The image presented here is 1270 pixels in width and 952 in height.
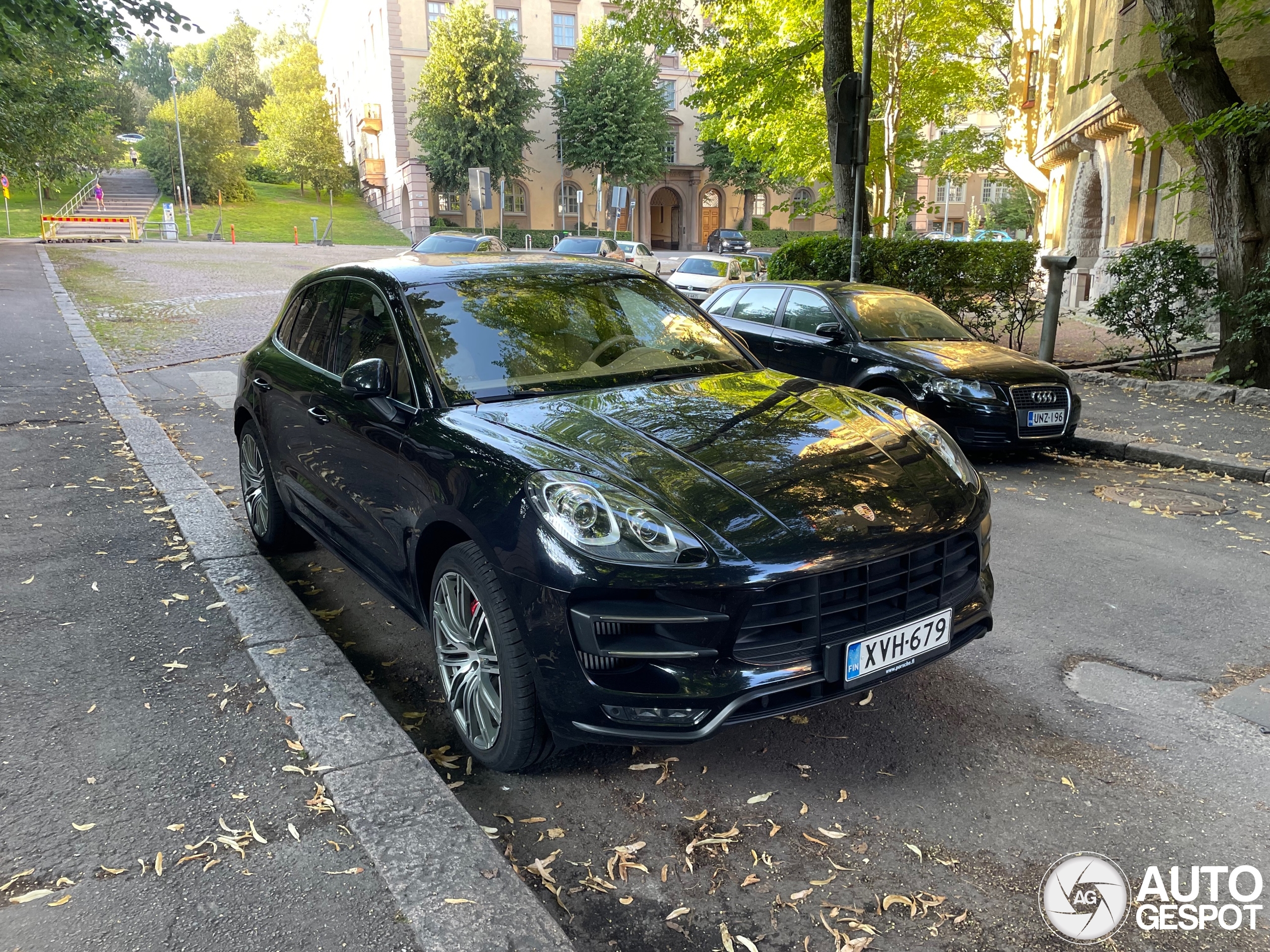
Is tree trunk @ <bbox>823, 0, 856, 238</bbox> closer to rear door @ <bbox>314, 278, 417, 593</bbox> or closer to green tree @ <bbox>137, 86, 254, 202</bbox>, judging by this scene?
rear door @ <bbox>314, 278, 417, 593</bbox>

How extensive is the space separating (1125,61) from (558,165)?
4556 cm

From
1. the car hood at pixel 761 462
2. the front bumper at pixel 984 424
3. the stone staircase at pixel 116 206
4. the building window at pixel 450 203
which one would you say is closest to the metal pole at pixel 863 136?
the front bumper at pixel 984 424

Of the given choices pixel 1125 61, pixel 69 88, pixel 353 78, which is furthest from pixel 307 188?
pixel 1125 61

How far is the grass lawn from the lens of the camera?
164 ft

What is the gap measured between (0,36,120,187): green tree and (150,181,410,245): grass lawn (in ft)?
51.7

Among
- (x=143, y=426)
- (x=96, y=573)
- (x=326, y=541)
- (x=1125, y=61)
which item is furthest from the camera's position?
(x=1125, y=61)

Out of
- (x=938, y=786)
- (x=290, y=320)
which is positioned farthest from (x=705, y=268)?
(x=938, y=786)

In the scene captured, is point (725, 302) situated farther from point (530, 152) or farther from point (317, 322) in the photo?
point (530, 152)

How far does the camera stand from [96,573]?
484 centimetres

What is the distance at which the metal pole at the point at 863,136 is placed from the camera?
478 inches

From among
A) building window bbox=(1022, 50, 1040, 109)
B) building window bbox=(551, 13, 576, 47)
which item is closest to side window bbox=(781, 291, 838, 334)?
building window bbox=(1022, 50, 1040, 109)

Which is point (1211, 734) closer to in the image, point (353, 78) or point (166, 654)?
point (166, 654)

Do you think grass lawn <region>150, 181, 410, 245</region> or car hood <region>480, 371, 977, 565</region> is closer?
car hood <region>480, 371, 977, 565</region>

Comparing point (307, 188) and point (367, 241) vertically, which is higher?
point (307, 188)
